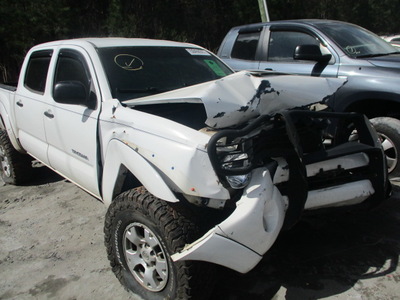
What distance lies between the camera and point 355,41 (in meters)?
4.91

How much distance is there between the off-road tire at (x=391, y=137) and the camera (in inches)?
157

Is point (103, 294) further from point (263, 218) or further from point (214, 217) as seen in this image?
point (263, 218)

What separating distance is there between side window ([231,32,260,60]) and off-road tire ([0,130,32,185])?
11.1ft

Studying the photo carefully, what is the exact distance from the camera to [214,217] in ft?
8.00

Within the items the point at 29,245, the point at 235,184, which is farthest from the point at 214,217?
the point at 29,245

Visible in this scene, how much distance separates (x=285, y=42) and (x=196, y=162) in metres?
3.72

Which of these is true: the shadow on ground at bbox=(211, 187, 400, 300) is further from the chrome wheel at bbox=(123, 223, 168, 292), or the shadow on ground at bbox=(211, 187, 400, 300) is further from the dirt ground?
the chrome wheel at bbox=(123, 223, 168, 292)

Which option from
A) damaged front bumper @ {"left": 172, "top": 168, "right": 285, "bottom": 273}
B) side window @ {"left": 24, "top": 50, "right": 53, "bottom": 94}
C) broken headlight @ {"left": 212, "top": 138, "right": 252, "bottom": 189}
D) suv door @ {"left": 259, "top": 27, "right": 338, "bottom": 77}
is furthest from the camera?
suv door @ {"left": 259, "top": 27, "right": 338, "bottom": 77}

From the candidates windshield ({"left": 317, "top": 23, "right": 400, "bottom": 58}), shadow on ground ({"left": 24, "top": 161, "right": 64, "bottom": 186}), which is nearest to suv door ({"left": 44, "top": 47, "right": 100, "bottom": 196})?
shadow on ground ({"left": 24, "top": 161, "right": 64, "bottom": 186})

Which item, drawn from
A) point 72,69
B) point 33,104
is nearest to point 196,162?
point 72,69

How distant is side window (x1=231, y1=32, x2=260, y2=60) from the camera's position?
567cm

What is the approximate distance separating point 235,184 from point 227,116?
1.51 ft

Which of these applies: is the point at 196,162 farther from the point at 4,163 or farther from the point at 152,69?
the point at 4,163

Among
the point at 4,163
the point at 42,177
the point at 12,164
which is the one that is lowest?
the point at 42,177
